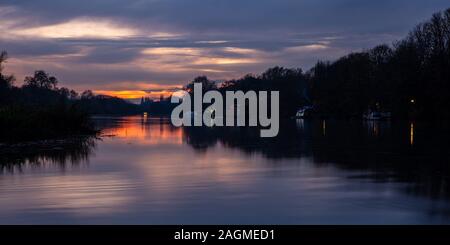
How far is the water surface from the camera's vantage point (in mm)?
11109

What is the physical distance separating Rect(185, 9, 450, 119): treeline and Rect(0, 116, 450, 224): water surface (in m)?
57.2

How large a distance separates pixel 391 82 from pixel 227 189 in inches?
3043

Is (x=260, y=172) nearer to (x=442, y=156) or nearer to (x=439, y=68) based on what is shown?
(x=442, y=156)

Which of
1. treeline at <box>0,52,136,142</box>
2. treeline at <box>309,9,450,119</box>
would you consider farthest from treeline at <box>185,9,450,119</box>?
treeline at <box>0,52,136,142</box>

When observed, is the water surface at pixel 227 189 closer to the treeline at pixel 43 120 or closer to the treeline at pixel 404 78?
the treeline at pixel 43 120

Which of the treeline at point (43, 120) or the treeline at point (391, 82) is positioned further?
the treeline at point (391, 82)

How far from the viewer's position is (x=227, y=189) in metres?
14.8

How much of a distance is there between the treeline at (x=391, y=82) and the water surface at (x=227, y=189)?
57185 millimetres

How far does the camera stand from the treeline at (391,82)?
78.9 metres

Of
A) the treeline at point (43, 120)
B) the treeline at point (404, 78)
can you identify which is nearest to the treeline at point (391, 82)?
the treeline at point (404, 78)

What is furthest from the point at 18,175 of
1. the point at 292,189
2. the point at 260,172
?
the point at 292,189
